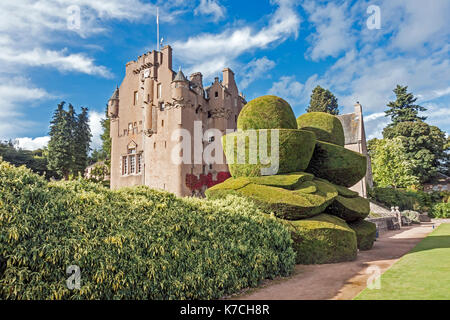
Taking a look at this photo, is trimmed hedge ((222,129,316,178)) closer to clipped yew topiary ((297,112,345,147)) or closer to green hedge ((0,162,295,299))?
clipped yew topiary ((297,112,345,147))

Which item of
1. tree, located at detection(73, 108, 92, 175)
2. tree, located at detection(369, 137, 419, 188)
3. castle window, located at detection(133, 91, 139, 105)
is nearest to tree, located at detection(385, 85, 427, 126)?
tree, located at detection(369, 137, 419, 188)

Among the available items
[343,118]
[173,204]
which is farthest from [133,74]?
[173,204]

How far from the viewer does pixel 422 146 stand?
47781mm

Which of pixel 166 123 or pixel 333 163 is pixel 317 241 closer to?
pixel 333 163

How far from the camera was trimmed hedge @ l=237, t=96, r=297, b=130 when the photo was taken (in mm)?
11906

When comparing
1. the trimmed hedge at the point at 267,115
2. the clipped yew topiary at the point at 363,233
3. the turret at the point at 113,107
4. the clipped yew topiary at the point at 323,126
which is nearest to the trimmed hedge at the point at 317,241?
the clipped yew topiary at the point at 363,233

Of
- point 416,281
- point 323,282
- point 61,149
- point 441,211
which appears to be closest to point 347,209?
point 323,282

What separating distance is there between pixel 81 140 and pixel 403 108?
6014 centimetres

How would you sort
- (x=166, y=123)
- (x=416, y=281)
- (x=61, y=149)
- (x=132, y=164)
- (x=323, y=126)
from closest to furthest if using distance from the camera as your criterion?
(x=416, y=281)
(x=323, y=126)
(x=166, y=123)
(x=132, y=164)
(x=61, y=149)

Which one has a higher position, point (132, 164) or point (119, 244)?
point (132, 164)

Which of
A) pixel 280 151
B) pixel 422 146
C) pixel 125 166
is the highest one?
pixel 422 146

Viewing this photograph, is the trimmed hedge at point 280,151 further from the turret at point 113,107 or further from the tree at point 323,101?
the tree at point 323,101

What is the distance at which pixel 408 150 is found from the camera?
159 ft

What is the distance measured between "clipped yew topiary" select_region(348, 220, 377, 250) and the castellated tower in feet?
61.6
